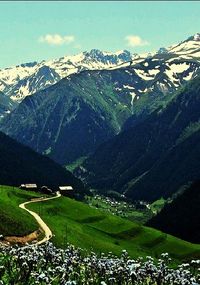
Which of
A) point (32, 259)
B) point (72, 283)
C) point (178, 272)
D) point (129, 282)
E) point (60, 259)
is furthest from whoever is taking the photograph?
point (60, 259)

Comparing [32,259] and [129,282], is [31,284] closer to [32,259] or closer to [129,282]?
[32,259]

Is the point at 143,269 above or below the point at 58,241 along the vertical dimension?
above

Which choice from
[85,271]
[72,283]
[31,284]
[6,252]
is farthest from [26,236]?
[72,283]

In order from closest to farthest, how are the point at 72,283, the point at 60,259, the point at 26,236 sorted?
1. the point at 72,283
2. the point at 60,259
3. the point at 26,236

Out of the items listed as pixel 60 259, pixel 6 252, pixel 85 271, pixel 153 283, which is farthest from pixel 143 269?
pixel 6 252

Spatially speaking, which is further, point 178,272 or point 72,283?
point 178,272

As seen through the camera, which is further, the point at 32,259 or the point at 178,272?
the point at 32,259

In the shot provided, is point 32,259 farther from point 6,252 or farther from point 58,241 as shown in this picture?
point 58,241

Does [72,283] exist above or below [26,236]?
above

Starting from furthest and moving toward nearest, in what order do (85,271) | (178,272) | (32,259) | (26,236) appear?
(26,236) → (85,271) → (32,259) → (178,272)
